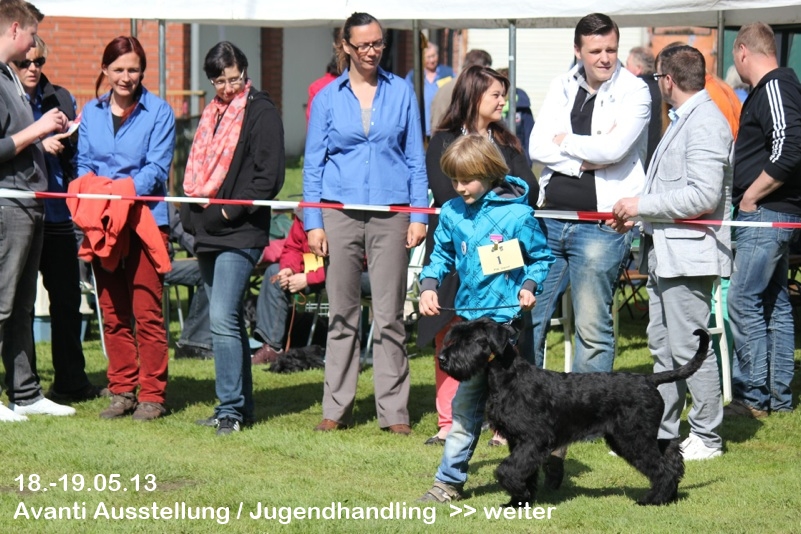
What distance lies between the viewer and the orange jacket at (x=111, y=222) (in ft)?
21.7

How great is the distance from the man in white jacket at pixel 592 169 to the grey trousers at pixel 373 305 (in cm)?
85

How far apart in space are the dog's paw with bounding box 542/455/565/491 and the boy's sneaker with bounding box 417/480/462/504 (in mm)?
465

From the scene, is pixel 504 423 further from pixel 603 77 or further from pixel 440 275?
pixel 603 77

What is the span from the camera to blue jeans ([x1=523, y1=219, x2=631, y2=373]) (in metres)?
5.95

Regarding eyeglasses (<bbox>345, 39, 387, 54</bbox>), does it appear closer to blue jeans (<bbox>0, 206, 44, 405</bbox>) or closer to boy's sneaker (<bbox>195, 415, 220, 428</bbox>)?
blue jeans (<bbox>0, 206, 44, 405</bbox>)

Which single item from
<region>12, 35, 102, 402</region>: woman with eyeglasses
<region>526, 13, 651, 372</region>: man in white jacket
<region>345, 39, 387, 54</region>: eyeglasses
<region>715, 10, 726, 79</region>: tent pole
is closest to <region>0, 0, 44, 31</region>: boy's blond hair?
<region>12, 35, 102, 402</region>: woman with eyeglasses

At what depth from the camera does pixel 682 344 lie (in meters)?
5.81

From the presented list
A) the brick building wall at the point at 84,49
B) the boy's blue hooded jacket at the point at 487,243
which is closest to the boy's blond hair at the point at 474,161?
the boy's blue hooded jacket at the point at 487,243

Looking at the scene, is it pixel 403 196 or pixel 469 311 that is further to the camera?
pixel 403 196

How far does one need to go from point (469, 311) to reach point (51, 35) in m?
13.7

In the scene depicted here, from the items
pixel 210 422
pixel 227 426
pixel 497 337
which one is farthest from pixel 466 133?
pixel 210 422

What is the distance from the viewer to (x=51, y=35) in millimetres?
17422

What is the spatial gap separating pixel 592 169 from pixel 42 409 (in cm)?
345

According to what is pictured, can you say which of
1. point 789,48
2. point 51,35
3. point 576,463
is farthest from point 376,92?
point 51,35
